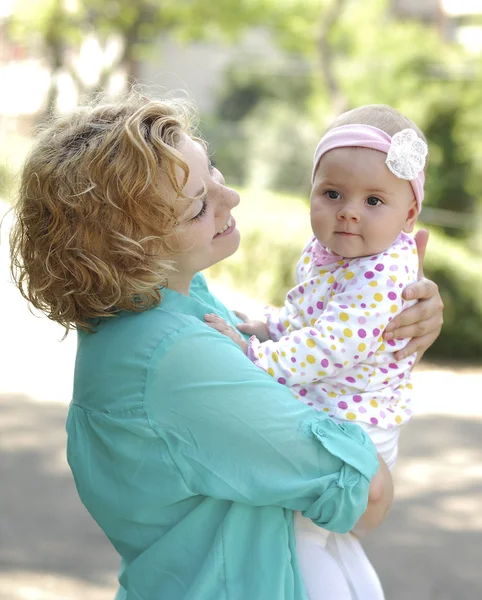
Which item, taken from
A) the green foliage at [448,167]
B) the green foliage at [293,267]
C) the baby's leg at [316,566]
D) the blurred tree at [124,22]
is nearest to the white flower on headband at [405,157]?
the baby's leg at [316,566]

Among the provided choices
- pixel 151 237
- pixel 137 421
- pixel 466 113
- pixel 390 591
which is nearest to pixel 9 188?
pixel 151 237

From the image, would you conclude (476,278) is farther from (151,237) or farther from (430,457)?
(151,237)

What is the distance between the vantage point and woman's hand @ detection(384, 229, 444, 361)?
2.02 metres

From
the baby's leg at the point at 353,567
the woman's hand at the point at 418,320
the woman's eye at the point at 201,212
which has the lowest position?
the baby's leg at the point at 353,567

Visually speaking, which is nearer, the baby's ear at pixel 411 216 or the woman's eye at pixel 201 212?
the woman's eye at pixel 201 212

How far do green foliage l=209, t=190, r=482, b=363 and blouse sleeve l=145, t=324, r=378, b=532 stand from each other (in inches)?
293

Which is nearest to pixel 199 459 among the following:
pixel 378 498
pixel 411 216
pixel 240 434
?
pixel 240 434

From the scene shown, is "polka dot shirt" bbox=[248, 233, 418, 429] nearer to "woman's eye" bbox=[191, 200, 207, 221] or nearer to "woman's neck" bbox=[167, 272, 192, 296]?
"woman's neck" bbox=[167, 272, 192, 296]

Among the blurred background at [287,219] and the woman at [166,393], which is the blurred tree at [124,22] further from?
the woman at [166,393]

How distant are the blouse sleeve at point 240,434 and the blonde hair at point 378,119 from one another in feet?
2.12

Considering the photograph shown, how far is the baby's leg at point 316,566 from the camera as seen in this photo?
1927 millimetres

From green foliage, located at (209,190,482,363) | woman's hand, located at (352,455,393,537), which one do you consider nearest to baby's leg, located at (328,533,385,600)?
woman's hand, located at (352,455,393,537)

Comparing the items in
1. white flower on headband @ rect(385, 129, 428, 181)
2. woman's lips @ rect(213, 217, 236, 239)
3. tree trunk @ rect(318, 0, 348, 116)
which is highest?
tree trunk @ rect(318, 0, 348, 116)

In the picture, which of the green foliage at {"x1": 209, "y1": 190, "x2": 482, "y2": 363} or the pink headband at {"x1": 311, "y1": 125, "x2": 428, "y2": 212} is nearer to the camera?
the pink headband at {"x1": 311, "y1": 125, "x2": 428, "y2": 212}
